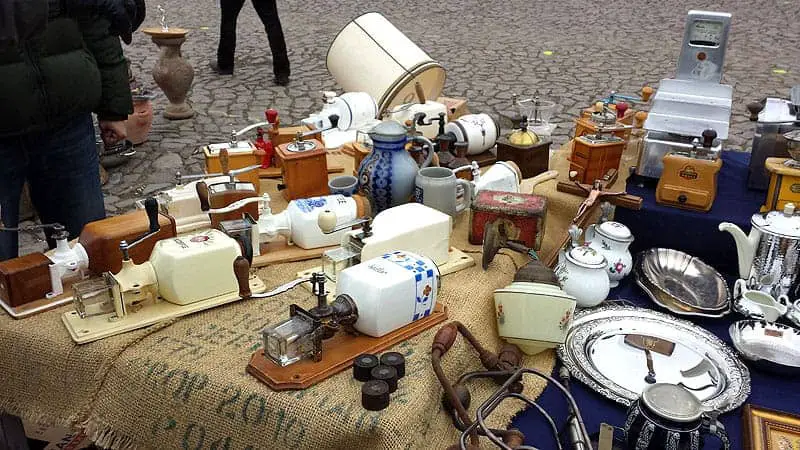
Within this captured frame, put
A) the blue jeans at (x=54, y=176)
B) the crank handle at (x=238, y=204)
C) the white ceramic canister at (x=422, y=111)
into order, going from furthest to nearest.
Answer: the white ceramic canister at (x=422, y=111)
the blue jeans at (x=54, y=176)
the crank handle at (x=238, y=204)

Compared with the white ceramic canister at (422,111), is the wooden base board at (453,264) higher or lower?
lower

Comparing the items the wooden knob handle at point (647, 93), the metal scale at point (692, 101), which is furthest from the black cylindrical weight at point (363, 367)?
the wooden knob handle at point (647, 93)

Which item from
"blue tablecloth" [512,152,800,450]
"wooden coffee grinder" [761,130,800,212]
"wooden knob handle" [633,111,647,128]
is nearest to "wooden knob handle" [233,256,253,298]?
"blue tablecloth" [512,152,800,450]

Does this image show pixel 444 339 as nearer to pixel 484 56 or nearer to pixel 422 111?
pixel 422 111

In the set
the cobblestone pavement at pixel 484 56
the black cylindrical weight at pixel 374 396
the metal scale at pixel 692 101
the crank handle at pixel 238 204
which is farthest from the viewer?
the cobblestone pavement at pixel 484 56

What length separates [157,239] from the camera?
1.57m

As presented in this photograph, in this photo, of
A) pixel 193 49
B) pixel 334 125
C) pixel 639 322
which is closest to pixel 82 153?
pixel 334 125

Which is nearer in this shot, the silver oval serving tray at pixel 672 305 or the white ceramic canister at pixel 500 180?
the silver oval serving tray at pixel 672 305

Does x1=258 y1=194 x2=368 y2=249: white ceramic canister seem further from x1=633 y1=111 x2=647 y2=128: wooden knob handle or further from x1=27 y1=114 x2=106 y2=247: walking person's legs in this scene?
x1=633 y1=111 x2=647 y2=128: wooden knob handle

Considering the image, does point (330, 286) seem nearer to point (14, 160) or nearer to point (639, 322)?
point (639, 322)

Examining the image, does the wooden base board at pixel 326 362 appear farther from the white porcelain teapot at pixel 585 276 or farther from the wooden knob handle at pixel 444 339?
the white porcelain teapot at pixel 585 276

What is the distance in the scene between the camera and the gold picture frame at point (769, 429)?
1323 mm

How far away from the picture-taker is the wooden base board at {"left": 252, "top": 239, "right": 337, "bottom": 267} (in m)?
1.67

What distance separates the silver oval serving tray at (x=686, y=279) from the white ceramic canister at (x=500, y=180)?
0.41 m
